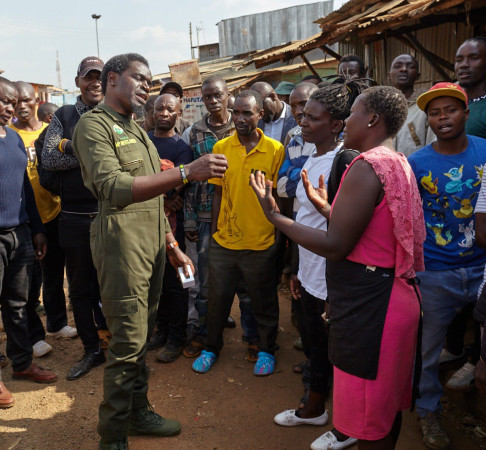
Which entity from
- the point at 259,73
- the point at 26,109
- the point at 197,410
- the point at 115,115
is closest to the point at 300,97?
the point at 115,115

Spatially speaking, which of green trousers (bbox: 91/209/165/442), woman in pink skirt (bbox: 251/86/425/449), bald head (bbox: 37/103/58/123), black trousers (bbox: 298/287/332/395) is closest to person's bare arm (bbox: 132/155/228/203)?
green trousers (bbox: 91/209/165/442)

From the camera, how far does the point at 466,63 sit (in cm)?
341

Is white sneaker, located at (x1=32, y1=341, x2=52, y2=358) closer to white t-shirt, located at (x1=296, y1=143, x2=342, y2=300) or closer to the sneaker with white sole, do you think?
white t-shirt, located at (x1=296, y1=143, x2=342, y2=300)

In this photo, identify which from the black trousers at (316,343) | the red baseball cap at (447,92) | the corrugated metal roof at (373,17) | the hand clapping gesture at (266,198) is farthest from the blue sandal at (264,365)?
the corrugated metal roof at (373,17)

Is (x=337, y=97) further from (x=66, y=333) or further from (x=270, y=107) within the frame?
(x=66, y=333)

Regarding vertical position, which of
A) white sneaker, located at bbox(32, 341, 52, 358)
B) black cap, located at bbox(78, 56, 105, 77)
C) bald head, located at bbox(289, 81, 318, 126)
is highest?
black cap, located at bbox(78, 56, 105, 77)

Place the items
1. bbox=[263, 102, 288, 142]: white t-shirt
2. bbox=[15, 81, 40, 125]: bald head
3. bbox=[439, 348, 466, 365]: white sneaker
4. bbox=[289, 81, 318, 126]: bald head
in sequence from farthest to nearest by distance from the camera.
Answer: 1. bbox=[15, 81, 40, 125]: bald head
2. bbox=[263, 102, 288, 142]: white t-shirt
3. bbox=[289, 81, 318, 126]: bald head
4. bbox=[439, 348, 466, 365]: white sneaker

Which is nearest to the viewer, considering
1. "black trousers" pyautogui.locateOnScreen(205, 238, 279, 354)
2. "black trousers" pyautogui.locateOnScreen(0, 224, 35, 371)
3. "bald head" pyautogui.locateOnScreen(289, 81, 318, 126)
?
"black trousers" pyautogui.locateOnScreen(0, 224, 35, 371)

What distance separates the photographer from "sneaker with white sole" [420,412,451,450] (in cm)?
284

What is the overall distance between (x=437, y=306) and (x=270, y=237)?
1.41 metres

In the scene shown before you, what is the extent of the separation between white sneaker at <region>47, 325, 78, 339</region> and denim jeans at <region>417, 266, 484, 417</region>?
11.1ft

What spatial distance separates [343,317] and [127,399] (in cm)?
145

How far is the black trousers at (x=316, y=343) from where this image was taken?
10.1 ft

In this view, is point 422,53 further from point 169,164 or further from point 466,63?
point 169,164
